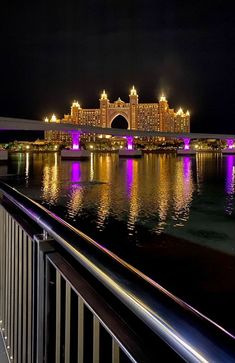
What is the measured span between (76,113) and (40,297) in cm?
14062

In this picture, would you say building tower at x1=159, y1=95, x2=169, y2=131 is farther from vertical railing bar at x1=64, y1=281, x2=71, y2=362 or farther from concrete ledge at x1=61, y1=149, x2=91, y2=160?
vertical railing bar at x1=64, y1=281, x2=71, y2=362

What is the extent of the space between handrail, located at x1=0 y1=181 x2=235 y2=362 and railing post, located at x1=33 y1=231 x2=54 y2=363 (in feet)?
1.01

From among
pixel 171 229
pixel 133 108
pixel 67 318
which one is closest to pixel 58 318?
pixel 67 318

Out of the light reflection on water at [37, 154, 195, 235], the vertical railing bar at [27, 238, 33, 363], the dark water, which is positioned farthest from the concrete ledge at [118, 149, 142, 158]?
the vertical railing bar at [27, 238, 33, 363]

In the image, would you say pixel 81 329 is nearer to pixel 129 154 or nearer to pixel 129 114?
pixel 129 154

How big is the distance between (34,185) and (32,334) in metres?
16.3

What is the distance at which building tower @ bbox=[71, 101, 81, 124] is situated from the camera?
138 meters

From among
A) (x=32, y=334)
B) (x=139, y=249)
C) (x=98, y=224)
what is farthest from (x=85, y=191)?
(x=32, y=334)

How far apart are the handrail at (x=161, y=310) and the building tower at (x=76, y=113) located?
140 meters

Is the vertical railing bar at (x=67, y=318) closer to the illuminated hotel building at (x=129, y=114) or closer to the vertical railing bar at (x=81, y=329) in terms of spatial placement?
the vertical railing bar at (x=81, y=329)

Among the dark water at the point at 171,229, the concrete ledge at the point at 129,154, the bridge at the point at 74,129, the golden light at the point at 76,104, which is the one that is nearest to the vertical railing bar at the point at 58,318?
the dark water at the point at 171,229

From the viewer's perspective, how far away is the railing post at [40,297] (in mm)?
1540

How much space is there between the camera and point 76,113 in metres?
139

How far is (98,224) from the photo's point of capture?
356 inches
